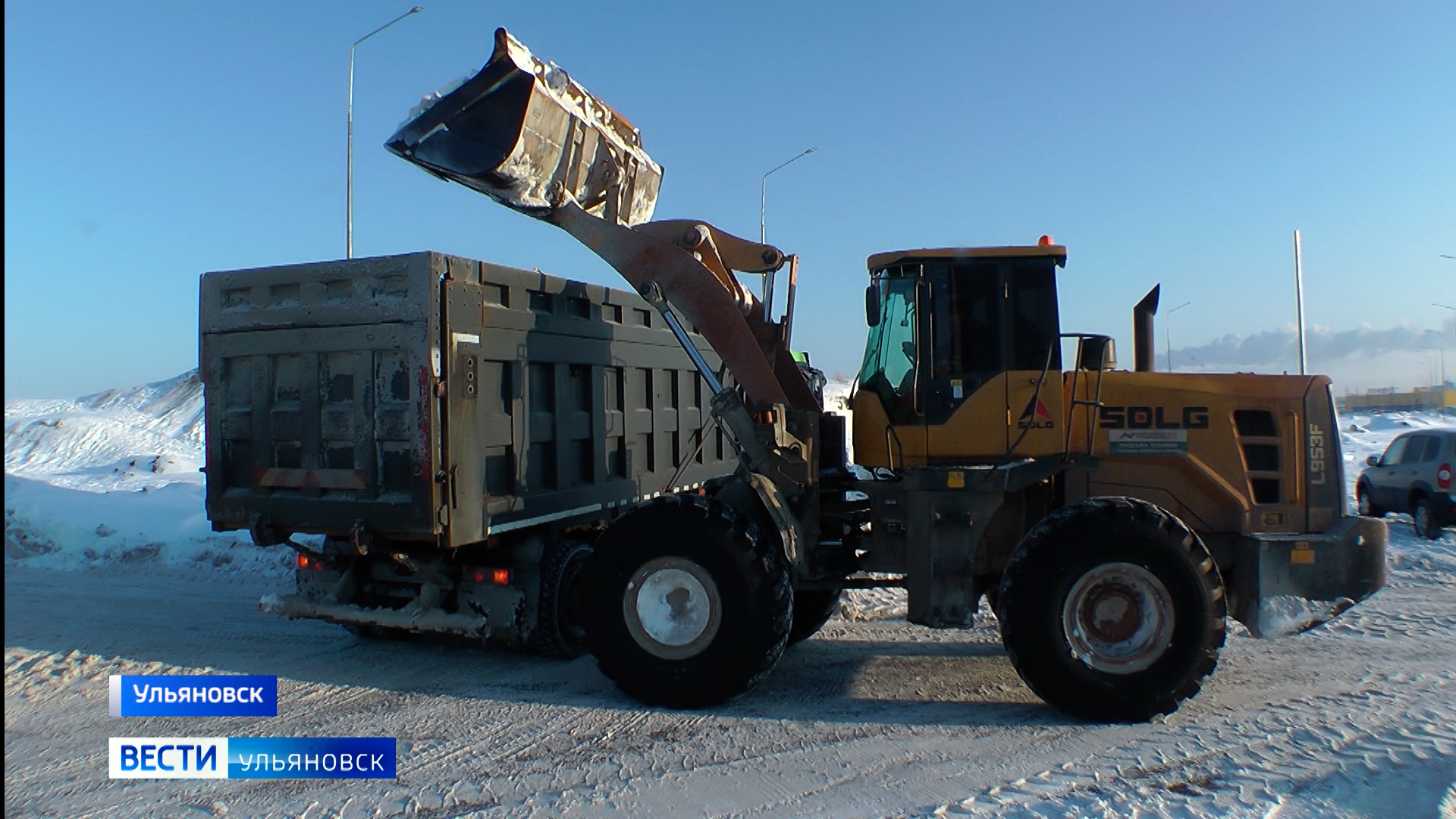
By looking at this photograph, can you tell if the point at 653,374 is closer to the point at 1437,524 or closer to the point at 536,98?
the point at 536,98

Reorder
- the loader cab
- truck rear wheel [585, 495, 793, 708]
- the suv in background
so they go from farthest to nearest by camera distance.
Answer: the suv in background
the loader cab
truck rear wheel [585, 495, 793, 708]

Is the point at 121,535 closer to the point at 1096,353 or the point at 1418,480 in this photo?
the point at 1096,353

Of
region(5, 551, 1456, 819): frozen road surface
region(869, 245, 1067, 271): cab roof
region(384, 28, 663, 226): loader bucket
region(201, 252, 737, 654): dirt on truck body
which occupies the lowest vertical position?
region(5, 551, 1456, 819): frozen road surface

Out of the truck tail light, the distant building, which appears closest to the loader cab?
the truck tail light

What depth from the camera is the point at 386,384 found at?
6328 millimetres

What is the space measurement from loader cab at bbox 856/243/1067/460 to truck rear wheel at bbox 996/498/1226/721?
0.84 m

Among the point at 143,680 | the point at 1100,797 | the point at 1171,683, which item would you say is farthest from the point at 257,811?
the point at 1171,683

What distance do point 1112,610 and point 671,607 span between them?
2707 mm

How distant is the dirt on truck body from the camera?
6.25 meters

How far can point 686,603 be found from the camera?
603 cm

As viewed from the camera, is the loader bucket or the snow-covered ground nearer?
the snow-covered ground

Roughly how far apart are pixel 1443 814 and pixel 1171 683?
4.98 feet

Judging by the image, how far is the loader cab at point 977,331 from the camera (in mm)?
6133

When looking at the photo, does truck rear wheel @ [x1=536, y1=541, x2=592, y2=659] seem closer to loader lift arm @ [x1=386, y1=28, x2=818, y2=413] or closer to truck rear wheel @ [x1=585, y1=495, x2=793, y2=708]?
truck rear wheel @ [x1=585, y1=495, x2=793, y2=708]
